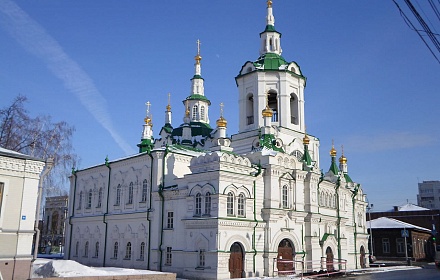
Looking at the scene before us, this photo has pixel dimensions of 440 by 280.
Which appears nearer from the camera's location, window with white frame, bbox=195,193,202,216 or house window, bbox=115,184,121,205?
window with white frame, bbox=195,193,202,216

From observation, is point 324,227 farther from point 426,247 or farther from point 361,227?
point 426,247

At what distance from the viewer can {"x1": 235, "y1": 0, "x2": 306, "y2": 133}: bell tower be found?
33.1 metres

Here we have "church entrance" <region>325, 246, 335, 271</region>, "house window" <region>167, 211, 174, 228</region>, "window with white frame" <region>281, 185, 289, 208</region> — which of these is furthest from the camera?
"church entrance" <region>325, 246, 335, 271</region>

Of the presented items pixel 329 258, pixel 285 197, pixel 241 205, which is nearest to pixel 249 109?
pixel 285 197

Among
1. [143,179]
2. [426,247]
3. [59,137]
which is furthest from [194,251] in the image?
[426,247]

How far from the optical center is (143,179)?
103ft

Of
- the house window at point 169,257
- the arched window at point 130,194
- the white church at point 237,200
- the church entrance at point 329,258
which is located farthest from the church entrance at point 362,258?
the arched window at point 130,194

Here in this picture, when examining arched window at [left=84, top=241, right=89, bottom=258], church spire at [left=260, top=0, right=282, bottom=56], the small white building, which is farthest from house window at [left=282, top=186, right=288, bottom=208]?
arched window at [left=84, top=241, right=89, bottom=258]

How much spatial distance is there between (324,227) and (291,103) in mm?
9726

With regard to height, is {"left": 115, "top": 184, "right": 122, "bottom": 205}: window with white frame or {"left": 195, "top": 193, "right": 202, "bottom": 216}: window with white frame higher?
{"left": 115, "top": 184, "right": 122, "bottom": 205}: window with white frame

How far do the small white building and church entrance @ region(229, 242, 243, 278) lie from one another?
11666 millimetres

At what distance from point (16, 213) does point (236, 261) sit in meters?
A: 12.9

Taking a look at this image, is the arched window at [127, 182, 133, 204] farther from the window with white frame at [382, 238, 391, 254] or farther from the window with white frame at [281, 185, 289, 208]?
the window with white frame at [382, 238, 391, 254]

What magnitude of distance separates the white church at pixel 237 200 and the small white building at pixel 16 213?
10435 millimetres
